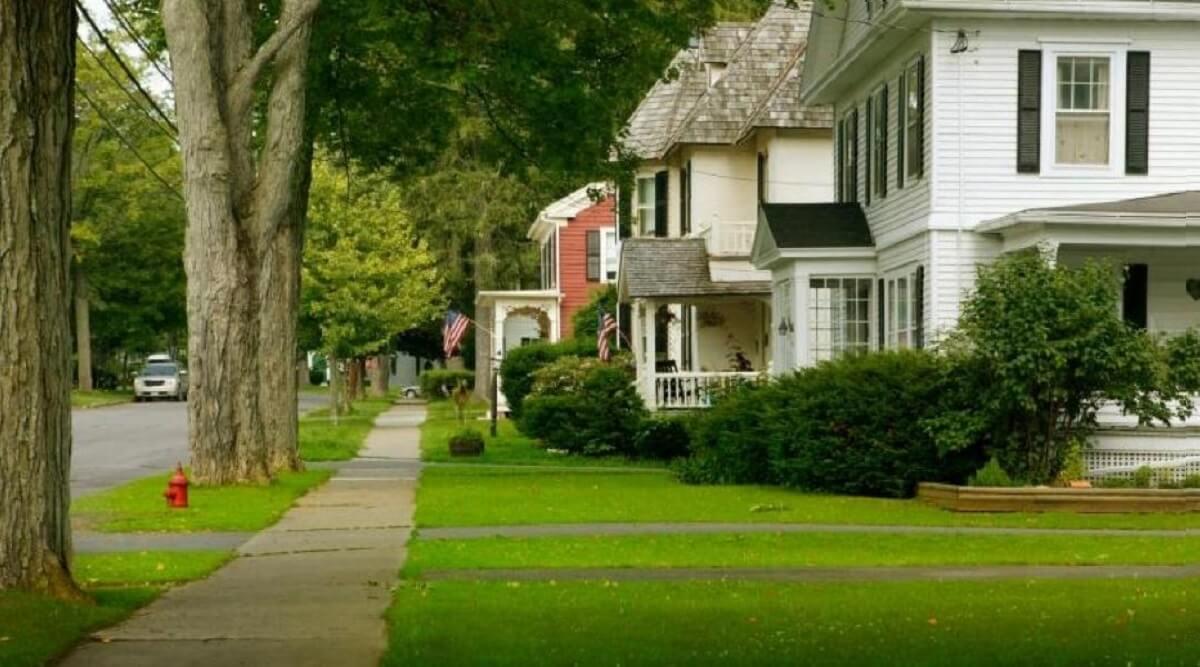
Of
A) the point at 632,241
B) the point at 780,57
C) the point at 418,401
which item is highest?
the point at 780,57

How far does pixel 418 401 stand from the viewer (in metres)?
78.5

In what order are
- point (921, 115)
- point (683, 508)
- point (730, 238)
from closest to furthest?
point (683, 508) < point (921, 115) < point (730, 238)

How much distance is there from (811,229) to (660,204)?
14.6 meters

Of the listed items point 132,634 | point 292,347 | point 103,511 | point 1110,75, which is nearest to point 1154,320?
point 1110,75

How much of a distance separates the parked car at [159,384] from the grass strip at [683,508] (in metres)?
52.3

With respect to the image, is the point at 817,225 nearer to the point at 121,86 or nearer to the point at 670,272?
the point at 670,272

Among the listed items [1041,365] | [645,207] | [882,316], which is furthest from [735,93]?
[1041,365]

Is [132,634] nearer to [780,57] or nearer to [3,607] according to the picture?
[3,607]

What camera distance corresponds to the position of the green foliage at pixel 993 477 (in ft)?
74.9

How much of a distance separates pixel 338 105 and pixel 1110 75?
12.2 metres

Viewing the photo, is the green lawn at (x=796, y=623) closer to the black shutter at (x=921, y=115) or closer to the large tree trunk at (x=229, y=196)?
the large tree trunk at (x=229, y=196)

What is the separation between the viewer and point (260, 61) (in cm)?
2542

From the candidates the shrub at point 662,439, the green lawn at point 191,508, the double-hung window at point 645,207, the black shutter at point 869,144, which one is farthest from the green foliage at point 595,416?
the double-hung window at point 645,207

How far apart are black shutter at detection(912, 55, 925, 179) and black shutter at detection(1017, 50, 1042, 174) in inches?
35.7
